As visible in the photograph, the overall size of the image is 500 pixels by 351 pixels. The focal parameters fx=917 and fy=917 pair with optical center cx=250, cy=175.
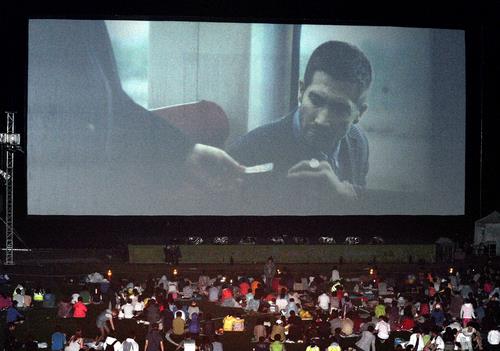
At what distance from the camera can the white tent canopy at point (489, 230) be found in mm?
Result: 28031

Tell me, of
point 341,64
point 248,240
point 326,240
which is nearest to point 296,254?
point 326,240

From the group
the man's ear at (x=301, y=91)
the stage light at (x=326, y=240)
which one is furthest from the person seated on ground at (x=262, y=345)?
the stage light at (x=326, y=240)

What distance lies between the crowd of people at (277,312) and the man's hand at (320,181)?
15.1ft

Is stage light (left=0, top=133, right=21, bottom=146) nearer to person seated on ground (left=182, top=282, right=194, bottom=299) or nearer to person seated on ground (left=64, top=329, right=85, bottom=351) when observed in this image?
person seated on ground (left=182, top=282, right=194, bottom=299)

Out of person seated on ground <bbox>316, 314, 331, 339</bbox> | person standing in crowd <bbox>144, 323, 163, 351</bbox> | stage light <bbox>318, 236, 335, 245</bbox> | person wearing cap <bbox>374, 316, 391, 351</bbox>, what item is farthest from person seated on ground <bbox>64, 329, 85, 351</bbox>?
stage light <bbox>318, 236, 335, 245</bbox>

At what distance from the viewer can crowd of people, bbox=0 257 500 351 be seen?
50.5ft

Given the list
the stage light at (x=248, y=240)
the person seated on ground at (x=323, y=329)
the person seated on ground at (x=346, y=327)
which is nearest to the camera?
the person seated on ground at (x=323, y=329)

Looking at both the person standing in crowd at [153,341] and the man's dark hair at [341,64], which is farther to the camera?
the man's dark hair at [341,64]

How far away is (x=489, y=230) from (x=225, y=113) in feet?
29.1

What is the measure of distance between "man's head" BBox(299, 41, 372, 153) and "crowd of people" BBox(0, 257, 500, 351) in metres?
5.53

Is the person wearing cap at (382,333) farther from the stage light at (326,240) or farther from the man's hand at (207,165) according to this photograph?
the stage light at (326,240)

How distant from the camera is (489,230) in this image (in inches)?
1110

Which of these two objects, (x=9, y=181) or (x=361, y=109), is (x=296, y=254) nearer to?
(x=361, y=109)

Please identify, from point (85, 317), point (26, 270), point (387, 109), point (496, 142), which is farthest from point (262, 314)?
point (496, 142)
